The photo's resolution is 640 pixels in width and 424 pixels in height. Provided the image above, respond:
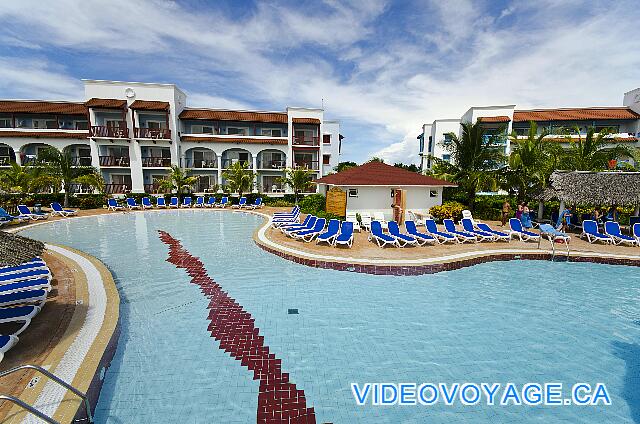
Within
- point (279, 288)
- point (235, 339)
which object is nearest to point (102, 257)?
point (279, 288)

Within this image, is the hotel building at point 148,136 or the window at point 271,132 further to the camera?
the window at point 271,132

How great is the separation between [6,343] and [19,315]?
1.06 m

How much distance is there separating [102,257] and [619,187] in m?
22.7

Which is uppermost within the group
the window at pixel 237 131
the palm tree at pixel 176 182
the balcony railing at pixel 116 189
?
the window at pixel 237 131

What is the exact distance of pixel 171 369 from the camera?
4.88m

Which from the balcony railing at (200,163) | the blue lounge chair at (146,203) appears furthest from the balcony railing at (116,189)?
the balcony railing at (200,163)

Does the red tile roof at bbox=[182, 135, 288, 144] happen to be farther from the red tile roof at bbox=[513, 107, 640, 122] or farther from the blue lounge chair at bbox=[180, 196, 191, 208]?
the red tile roof at bbox=[513, 107, 640, 122]

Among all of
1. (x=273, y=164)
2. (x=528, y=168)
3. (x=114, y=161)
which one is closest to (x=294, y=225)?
(x=528, y=168)

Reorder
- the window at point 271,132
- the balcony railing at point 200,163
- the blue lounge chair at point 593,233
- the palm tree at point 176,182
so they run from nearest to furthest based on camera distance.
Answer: the blue lounge chair at point 593,233, the palm tree at point 176,182, the balcony railing at point 200,163, the window at point 271,132

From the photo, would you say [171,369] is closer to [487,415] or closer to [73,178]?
[487,415]

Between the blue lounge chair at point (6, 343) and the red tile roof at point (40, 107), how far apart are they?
1361 inches

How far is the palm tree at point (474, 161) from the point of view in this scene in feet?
60.3

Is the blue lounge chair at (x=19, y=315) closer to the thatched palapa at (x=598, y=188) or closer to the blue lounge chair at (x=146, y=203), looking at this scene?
the thatched palapa at (x=598, y=188)

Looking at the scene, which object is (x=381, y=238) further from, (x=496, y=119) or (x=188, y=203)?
(x=496, y=119)
